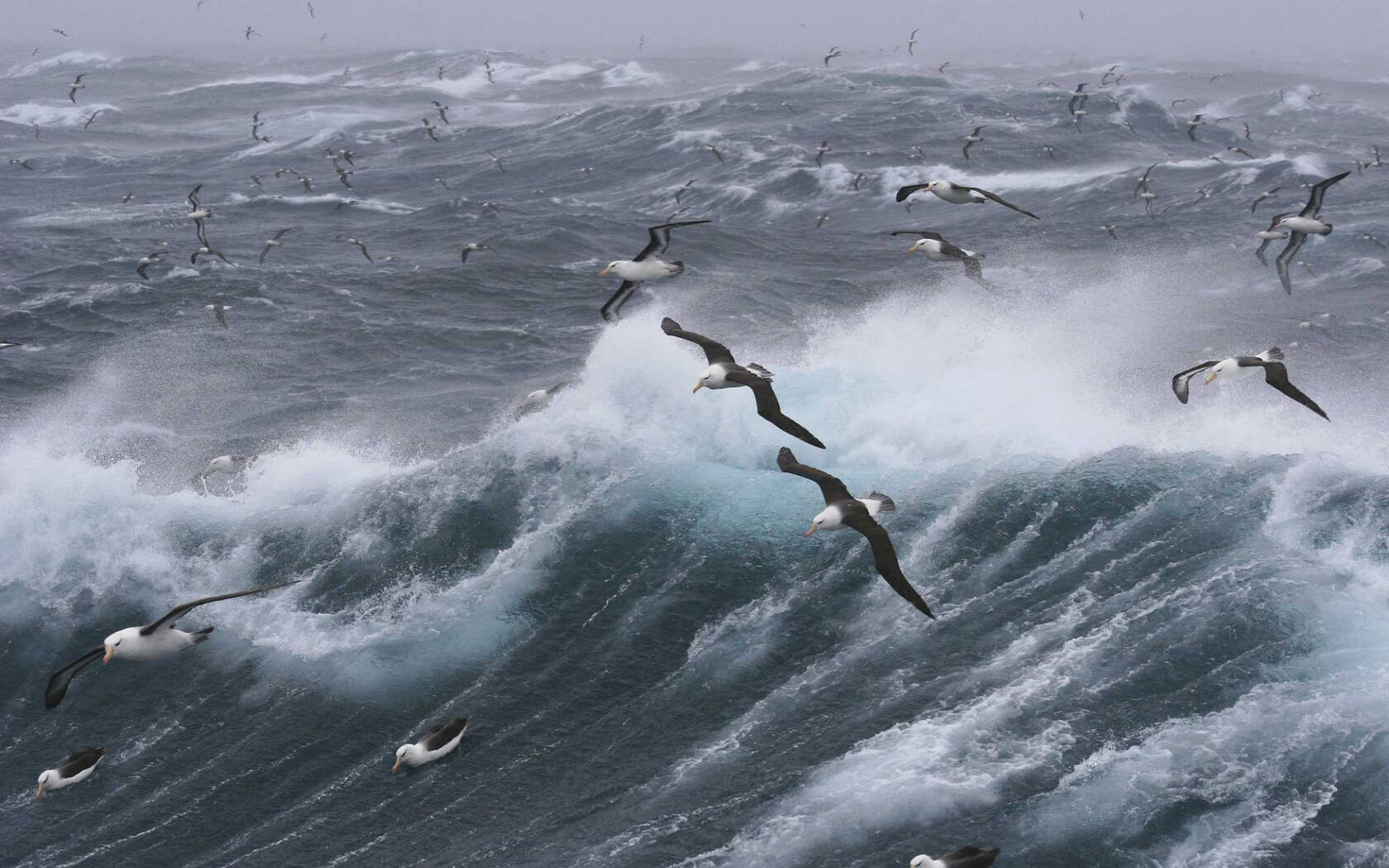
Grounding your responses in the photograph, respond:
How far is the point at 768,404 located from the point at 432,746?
23.2 ft

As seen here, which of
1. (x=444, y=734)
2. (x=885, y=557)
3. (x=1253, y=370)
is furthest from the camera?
(x=1253, y=370)

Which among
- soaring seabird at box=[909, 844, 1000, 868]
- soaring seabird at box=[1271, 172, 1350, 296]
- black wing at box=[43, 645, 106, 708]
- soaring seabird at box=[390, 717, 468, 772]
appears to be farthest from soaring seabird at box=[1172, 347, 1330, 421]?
black wing at box=[43, 645, 106, 708]

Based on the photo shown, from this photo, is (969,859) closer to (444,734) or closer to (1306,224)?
(444,734)

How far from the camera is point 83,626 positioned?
2377 cm

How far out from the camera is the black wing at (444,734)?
19.3 metres

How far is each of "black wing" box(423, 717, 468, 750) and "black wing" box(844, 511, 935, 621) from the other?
6.63 metres

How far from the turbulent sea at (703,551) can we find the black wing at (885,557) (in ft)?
10.7

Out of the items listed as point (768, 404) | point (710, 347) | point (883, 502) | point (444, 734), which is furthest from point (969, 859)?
point (710, 347)

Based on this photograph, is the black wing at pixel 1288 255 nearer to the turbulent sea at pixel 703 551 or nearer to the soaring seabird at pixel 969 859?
the turbulent sea at pixel 703 551

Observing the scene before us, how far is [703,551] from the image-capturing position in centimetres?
2464

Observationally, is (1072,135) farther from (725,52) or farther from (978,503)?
(725,52)

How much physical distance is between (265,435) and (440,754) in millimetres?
13604

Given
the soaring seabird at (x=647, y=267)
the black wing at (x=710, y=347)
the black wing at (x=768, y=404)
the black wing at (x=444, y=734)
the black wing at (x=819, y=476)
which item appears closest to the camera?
the black wing at (x=768, y=404)

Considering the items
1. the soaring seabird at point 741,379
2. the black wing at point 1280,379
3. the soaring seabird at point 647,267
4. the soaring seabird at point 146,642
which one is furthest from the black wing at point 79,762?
the black wing at point 1280,379
